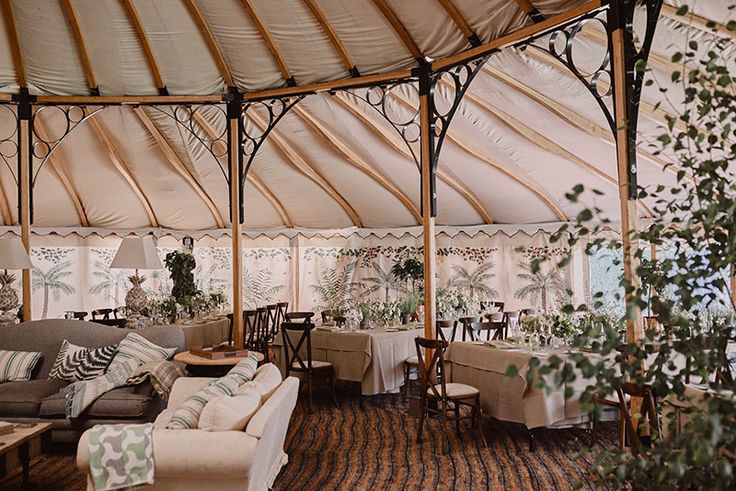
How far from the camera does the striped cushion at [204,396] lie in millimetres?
3285

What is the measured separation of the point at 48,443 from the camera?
448 cm

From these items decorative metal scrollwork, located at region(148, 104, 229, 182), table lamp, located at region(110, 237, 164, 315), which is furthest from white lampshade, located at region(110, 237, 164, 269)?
decorative metal scrollwork, located at region(148, 104, 229, 182)

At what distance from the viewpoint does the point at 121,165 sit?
381 inches

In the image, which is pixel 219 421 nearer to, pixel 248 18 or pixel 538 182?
pixel 248 18

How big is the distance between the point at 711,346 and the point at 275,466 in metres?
3.41

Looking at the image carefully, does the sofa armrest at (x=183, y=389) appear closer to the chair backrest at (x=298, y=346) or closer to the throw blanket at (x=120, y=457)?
the throw blanket at (x=120, y=457)

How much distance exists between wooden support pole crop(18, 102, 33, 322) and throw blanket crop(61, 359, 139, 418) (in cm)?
226

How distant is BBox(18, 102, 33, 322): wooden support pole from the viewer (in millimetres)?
6867

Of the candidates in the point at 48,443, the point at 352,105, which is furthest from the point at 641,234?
the point at 352,105

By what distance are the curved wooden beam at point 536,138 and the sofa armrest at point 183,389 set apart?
13.6 ft

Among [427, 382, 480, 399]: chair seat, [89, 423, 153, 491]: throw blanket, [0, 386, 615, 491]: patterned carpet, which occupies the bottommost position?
[0, 386, 615, 491]: patterned carpet

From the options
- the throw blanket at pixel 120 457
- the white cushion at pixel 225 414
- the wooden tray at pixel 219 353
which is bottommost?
the throw blanket at pixel 120 457

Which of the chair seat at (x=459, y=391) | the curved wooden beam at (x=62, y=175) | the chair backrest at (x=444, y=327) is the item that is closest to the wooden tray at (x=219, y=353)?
the chair seat at (x=459, y=391)

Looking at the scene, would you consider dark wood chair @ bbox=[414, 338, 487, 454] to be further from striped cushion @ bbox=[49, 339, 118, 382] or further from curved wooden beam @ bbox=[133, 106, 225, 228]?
curved wooden beam @ bbox=[133, 106, 225, 228]
